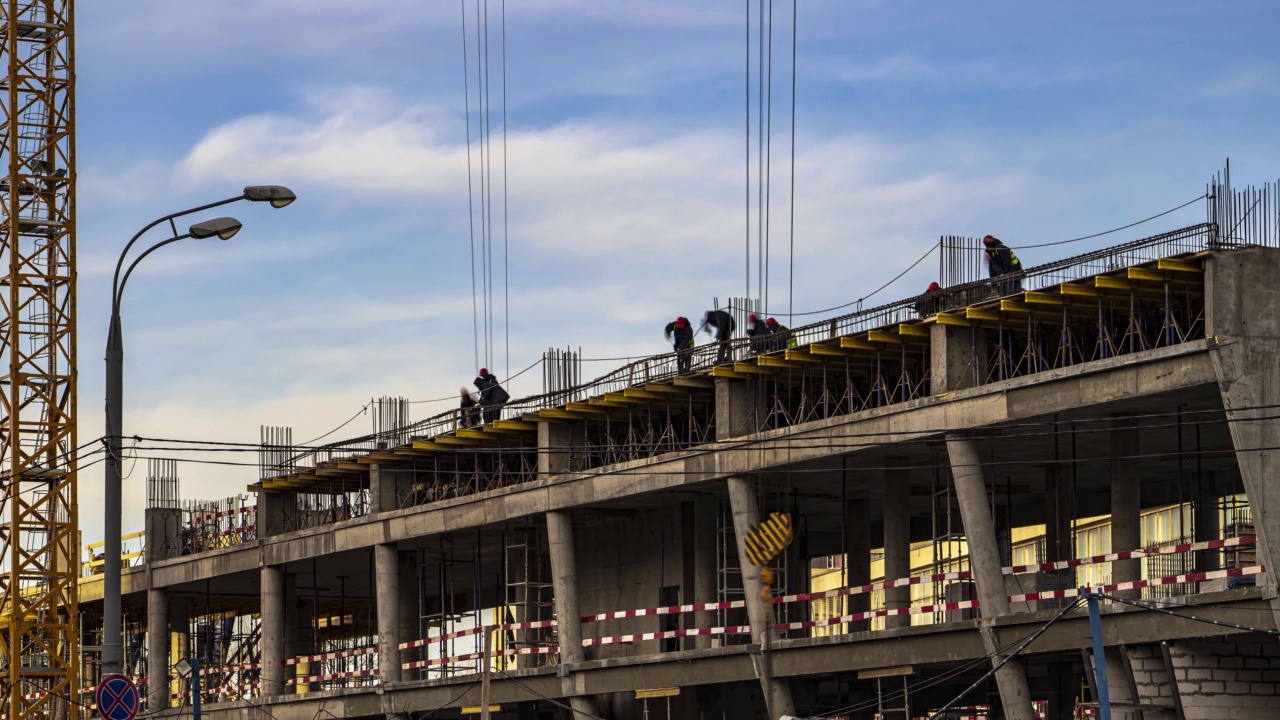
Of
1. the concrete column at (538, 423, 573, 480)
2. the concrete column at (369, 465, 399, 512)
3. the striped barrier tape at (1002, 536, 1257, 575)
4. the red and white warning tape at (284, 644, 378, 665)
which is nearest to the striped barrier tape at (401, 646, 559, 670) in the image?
the red and white warning tape at (284, 644, 378, 665)

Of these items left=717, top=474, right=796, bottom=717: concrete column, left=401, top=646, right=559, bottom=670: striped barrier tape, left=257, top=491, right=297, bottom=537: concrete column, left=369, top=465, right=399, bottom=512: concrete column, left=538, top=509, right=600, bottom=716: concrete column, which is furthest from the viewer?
left=257, top=491, right=297, bottom=537: concrete column

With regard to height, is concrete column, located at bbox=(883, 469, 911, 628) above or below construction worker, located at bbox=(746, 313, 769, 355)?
below

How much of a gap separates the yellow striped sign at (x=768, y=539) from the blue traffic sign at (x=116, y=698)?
51.5ft

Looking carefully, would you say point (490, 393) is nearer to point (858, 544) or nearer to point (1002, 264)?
point (858, 544)

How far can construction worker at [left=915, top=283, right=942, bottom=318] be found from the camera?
3250 centimetres

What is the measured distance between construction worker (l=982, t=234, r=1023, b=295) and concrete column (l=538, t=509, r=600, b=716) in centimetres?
1221

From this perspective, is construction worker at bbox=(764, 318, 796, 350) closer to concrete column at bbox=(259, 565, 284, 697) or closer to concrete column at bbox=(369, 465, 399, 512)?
concrete column at bbox=(369, 465, 399, 512)

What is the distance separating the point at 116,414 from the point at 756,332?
56.2ft

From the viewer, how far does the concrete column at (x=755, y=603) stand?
34781 millimetres

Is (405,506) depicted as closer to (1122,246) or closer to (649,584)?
(649,584)

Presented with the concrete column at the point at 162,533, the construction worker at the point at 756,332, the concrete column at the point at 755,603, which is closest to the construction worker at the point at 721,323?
the construction worker at the point at 756,332

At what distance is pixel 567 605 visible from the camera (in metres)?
40.1

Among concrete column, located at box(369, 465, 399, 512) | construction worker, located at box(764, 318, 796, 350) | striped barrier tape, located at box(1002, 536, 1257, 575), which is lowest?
striped barrier tape, located at box(1002, 536, 1257, 575)

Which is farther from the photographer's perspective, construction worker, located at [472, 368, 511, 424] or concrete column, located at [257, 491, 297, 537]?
concrete column, located at [257, 491, 297, 537]
